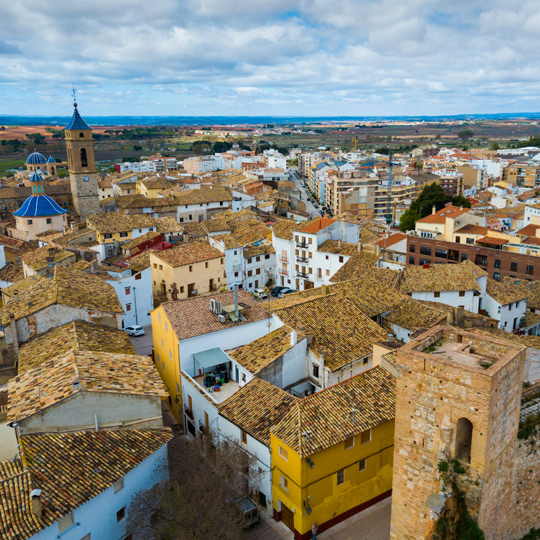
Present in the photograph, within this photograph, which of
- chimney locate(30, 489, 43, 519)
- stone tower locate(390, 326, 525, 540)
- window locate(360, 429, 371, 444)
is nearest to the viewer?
stone tower locate(390, 326, 525, 540)

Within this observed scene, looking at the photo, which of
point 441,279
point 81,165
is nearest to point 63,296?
point 441,279

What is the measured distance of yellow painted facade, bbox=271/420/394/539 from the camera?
766 inches

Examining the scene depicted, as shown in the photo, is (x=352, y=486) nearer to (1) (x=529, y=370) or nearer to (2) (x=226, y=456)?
(2) (x=226, y=456)

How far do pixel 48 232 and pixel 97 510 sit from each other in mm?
50565

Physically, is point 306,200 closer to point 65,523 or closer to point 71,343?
point 71,343

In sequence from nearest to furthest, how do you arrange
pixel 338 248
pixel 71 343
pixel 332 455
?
pixel 332 455, pixel 71 343, pixel 338 248

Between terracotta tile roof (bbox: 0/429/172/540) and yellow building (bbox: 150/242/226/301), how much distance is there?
25032 mm

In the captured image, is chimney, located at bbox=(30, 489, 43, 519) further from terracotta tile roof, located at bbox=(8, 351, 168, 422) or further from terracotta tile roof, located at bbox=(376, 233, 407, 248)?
terracotta tile roof, located at bbox=(376, 233, 407, 248)

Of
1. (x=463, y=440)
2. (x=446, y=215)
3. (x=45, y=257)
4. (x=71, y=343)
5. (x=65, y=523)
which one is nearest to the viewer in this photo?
(x=463, y=440)

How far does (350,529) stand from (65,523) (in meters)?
10.9

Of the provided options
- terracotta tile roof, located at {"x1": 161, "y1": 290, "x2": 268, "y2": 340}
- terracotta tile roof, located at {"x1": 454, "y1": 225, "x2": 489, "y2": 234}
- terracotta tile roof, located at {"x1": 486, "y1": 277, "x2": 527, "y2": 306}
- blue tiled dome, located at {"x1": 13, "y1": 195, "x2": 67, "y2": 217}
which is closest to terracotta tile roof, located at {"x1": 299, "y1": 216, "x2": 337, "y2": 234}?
terracotta tile roof, located at {"x1": 486, "y1": 277, "x2": 527, "y2": 306}

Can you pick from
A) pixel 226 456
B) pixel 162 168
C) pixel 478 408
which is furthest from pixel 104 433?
pixel 162 168

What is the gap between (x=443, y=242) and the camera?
190 ft

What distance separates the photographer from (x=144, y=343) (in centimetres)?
3928
